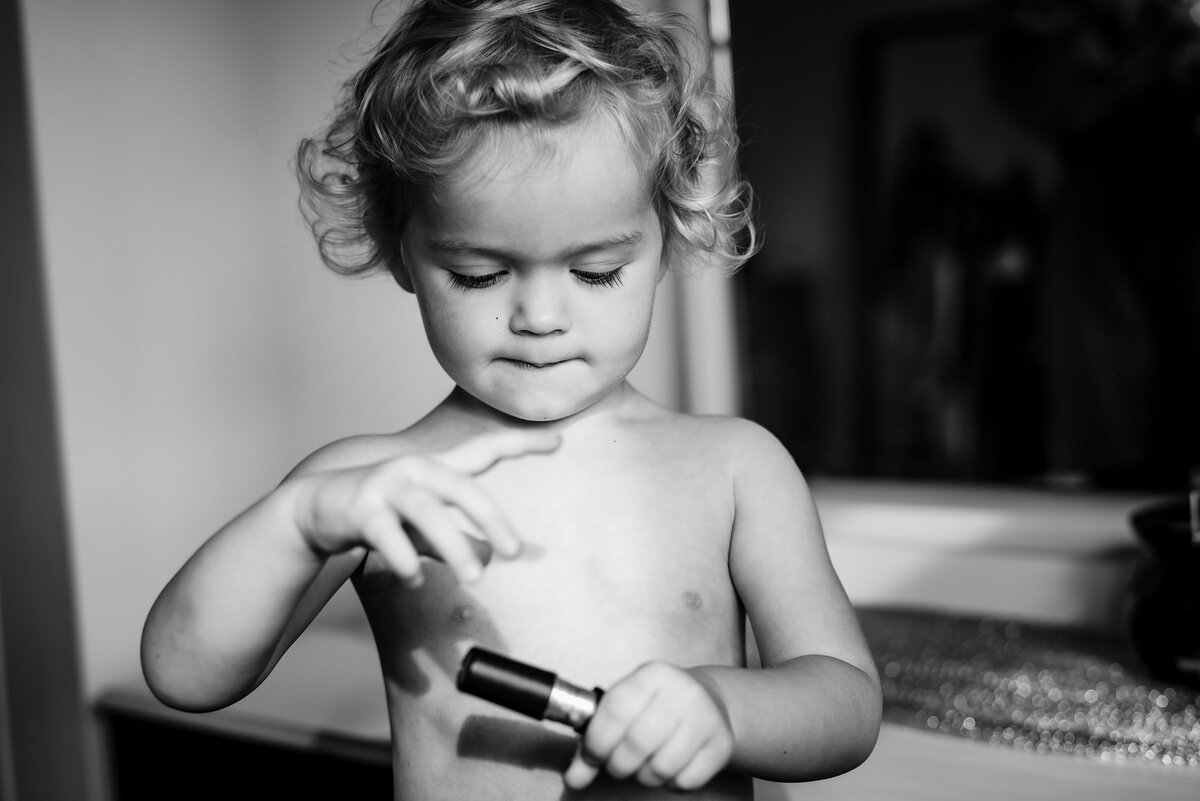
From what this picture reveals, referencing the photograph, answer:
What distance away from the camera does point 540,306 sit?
48 centimetres

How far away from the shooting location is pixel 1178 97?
37.0 inches

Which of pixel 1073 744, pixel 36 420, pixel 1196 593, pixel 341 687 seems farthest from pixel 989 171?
pixel 36 420

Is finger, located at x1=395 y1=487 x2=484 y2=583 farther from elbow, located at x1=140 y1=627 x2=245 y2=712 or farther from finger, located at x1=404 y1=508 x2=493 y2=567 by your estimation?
elbow, located at x1=140 y1=627 x2=245 y2=712

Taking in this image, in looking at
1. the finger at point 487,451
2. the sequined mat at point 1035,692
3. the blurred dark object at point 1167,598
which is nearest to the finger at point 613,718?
the finger at point 487,451

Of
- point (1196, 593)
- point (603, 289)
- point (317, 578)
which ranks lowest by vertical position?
point (1196, 593)

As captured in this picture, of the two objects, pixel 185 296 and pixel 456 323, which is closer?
pixel 456 323

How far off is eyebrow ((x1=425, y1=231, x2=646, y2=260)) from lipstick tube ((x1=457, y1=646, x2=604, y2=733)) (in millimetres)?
180

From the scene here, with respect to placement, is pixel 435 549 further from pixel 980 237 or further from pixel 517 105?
pixel 980 237

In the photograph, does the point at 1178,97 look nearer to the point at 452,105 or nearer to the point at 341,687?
the point at 452,105

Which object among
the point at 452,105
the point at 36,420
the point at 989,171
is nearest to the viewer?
the point at 452,105

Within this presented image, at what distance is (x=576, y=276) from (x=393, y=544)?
6.4 inches

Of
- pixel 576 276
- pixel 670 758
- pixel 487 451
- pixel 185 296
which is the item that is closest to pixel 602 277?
pixel 576 276

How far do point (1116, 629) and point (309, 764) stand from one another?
2.29ft

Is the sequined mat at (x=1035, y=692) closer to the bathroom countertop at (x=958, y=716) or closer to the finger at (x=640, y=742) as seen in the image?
the bathroom countertop at (x=958, y=716)
